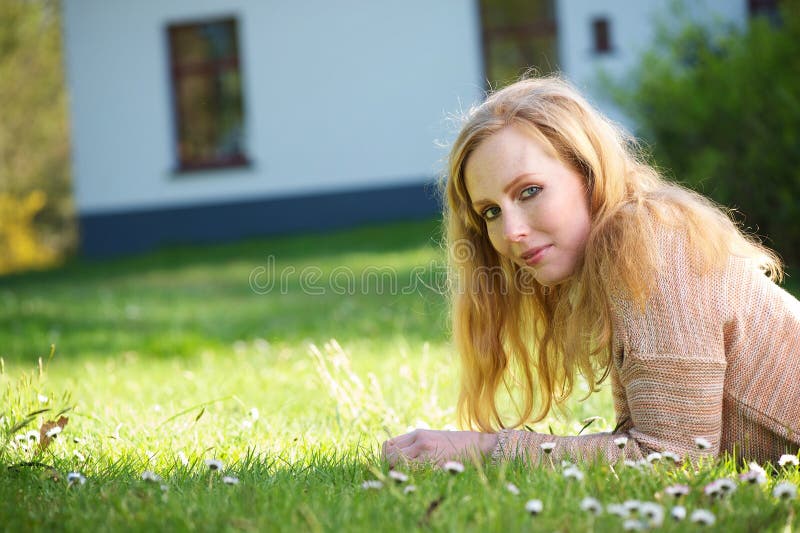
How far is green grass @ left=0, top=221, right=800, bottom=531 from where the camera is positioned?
193cm

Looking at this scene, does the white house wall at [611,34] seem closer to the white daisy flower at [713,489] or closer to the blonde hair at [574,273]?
the blonde hair at [574,273]

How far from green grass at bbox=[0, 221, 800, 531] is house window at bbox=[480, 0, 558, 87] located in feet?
24.4

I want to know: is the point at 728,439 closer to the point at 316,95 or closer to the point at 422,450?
the point at 422,450

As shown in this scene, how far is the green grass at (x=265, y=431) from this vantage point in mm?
1931

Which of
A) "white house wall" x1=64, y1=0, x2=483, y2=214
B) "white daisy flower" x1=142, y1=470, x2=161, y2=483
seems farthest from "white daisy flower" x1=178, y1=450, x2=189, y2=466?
"white house wall" x1=64, y1=0, x2=483, y2=214

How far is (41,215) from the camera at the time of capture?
25.3 meters

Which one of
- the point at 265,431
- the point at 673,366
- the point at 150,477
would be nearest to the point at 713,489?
the point at 673,366

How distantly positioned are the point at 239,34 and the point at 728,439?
44.1 ft

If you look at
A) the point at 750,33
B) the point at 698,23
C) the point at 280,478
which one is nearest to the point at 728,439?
the point at 280,478

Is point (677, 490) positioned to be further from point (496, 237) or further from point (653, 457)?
point (496, 237)

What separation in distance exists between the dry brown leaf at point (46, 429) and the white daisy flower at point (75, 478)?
0.38 m

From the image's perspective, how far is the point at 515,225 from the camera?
2482 mm

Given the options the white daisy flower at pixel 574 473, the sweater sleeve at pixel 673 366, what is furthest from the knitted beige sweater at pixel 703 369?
the white daisy flower at pixel 574 473

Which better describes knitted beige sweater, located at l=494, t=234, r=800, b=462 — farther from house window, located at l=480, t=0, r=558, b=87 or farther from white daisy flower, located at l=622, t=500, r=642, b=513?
house window, located at l=480, t=0, r=558, b=87
